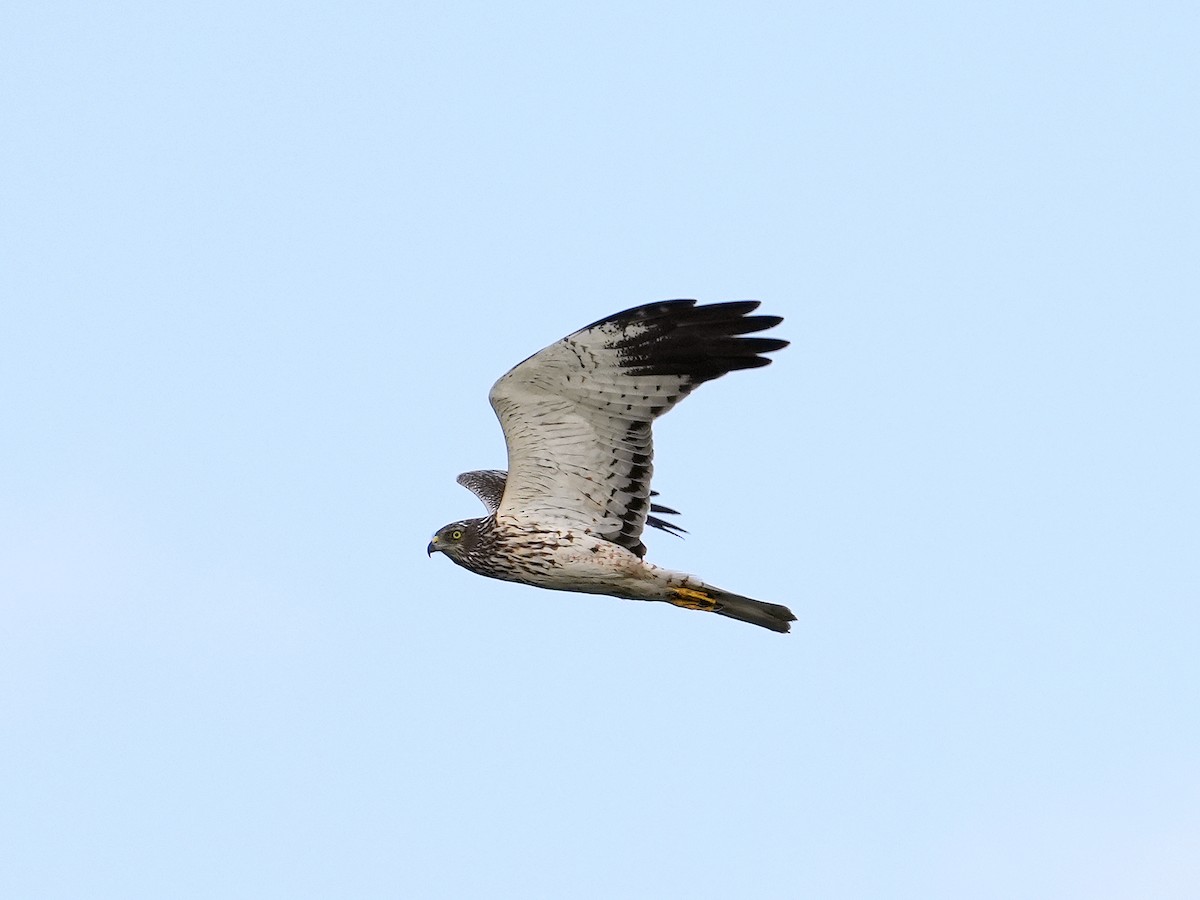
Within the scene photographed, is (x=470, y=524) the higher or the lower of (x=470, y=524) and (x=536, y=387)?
the lower

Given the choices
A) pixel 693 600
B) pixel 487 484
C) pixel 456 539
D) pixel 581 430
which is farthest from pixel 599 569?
pixel 487 484

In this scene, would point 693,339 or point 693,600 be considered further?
point 693,600

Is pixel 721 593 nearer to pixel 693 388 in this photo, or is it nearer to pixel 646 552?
pixel 646 552

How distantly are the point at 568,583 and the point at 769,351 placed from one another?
2.50 metres

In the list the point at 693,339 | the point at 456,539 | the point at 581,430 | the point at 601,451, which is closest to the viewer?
the point at 693,339

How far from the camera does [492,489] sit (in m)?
16.6

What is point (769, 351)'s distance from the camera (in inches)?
537

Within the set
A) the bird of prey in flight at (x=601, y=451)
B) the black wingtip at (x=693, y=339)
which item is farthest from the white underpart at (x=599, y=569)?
the black wingtip at (x=693, y=339)

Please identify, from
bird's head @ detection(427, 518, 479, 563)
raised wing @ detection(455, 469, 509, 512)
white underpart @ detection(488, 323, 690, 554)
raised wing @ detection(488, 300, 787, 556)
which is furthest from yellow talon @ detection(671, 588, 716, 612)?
raised wing @ detection(455, 469, 509, 512)

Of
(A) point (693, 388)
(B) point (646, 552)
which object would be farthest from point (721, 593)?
(A) point (693, 388)

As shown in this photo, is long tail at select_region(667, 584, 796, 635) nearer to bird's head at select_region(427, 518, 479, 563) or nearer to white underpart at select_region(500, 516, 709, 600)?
white underpart at select_region(500, 516, 709, 600)

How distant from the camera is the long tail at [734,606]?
1454 centimetres

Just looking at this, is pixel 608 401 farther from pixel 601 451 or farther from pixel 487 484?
pixel 487 484

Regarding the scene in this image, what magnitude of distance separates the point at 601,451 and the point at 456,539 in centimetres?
148
